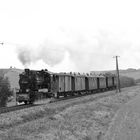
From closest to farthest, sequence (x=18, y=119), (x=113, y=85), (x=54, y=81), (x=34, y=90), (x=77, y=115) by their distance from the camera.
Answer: (x=18, y=119)
(x=77, y=115)
(x=34, y=90)
(x=54, y=81)
(x=113, y=85)

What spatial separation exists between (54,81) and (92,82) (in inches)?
964

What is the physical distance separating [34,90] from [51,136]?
16459mm

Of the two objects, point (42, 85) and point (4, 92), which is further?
point (4, 92)

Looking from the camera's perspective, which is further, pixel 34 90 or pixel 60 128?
pixel 34 90

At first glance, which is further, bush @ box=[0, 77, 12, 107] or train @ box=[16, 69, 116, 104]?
bush @ box=[0, 77, 12, 107]

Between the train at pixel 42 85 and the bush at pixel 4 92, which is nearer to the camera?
the train at pixel 42 85

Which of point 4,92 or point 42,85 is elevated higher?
point 42,85

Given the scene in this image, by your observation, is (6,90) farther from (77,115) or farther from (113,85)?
(113,85)

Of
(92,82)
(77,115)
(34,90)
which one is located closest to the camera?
(77,115)

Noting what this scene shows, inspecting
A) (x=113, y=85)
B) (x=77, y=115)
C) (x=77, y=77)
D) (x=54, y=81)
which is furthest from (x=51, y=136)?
(x=113, y=85)

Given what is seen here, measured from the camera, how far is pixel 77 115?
19.9 meters

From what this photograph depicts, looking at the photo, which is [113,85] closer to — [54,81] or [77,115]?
[54,81]

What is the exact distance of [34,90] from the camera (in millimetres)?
28609

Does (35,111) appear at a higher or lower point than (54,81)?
lower
